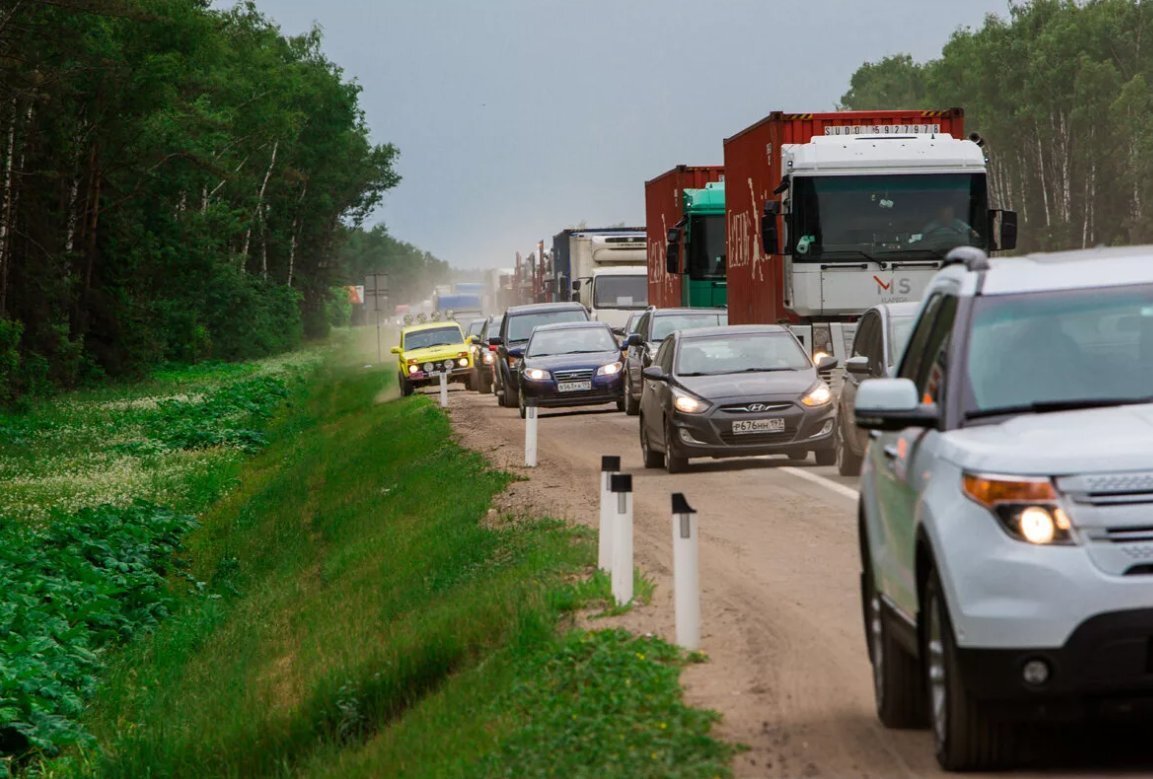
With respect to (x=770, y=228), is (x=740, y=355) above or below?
below

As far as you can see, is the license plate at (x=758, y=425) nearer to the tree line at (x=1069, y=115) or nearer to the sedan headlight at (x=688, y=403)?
the sedan headlight at (x=688, y=403)

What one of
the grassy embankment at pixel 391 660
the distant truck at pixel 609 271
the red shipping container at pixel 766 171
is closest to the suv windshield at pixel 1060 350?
the grassy embankment at pixel 391 660

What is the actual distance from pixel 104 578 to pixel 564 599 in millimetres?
11139

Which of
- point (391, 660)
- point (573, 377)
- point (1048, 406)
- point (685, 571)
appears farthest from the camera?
point (573, 377)

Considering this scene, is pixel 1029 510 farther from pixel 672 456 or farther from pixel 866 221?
pixel 866 221

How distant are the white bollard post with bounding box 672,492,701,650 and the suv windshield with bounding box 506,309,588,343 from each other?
32.8 metres

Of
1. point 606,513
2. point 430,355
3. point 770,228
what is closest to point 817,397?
point 770,228

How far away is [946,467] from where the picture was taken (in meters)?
6.65

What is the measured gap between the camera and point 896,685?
307 inches

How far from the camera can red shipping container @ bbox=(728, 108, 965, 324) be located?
27062mm

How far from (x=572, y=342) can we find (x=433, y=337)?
1443cm

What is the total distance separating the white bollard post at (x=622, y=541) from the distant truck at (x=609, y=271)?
38337 millimetres

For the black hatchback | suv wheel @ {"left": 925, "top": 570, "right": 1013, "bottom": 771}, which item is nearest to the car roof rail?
suv wheel @ {"left": 925, "top": 570, "right": 1013, "bottom": 771}

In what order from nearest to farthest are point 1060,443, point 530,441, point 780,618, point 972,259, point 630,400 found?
point 1060,443, point 972,259, point 780,618, point 530,441, point 630,400
